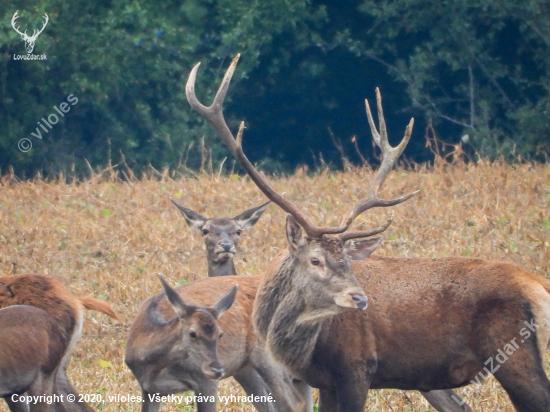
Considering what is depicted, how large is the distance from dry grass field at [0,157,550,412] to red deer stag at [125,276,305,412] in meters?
0.80

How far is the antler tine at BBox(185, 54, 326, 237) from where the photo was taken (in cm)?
571

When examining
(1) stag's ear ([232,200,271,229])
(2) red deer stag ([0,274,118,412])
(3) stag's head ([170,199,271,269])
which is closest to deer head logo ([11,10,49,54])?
(3) stag's head ([170,199,271,269])

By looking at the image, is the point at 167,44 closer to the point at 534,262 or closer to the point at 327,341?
the point at 534,262

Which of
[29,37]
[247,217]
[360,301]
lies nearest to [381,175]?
[360,301]

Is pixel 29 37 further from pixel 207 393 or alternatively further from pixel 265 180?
pixel 207 393

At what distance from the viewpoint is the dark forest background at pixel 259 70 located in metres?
21.1

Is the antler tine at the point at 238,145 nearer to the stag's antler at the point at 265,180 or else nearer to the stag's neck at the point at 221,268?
the stag's antler at the point at 265,180

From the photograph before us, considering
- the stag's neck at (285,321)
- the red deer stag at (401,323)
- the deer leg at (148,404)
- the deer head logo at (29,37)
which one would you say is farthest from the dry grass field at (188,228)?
the deer head logo at (29,37)

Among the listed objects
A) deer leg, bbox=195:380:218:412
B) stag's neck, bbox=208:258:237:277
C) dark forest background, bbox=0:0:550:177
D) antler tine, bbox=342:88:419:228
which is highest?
antler tine, bbox=342:88:419:228

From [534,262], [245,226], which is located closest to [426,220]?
[534,262]

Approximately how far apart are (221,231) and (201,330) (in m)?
3.06

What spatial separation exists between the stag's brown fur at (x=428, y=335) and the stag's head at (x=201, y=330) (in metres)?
0.39

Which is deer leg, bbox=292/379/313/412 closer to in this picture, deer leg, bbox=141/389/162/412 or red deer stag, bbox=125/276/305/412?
red deer stag, bbox=125/276/305/412

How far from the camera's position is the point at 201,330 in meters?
5.71
